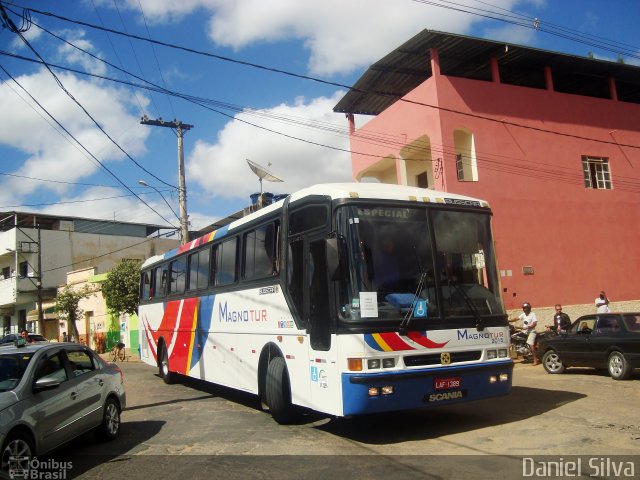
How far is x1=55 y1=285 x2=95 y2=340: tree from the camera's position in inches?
1380

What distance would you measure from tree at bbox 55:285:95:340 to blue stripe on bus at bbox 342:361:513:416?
3309 centimetres

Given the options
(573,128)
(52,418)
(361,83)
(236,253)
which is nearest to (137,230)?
(361,83)

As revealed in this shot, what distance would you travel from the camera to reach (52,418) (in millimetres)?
6141

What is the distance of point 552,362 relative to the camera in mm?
12930

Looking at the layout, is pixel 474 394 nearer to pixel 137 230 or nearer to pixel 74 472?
pixel 74 472

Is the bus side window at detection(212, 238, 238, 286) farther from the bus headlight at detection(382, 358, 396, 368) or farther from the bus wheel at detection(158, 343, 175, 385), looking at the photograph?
the bus wheel at detection(158, 343, 175, 385)

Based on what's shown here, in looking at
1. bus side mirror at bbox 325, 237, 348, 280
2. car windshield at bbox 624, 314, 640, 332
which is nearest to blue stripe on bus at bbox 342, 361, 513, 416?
bus side mirror at bbox 325, 237, 348, 280

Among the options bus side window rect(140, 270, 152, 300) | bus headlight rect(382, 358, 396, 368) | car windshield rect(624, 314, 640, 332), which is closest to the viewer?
bus headlight rect(382, 358, 396, 368)

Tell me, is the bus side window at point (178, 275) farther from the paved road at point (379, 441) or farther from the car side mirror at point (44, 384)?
the car side mirror at point (44, 384)

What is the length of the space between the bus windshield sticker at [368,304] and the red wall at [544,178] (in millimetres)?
11471

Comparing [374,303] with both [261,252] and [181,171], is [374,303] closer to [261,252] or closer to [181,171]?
[261,252]

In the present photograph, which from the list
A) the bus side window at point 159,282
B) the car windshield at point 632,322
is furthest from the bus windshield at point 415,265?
the bus side window at point 159,282

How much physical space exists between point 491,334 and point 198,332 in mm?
6731

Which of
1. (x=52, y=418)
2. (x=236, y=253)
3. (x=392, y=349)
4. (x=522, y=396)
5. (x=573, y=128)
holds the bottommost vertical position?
(x=522, y=396)
